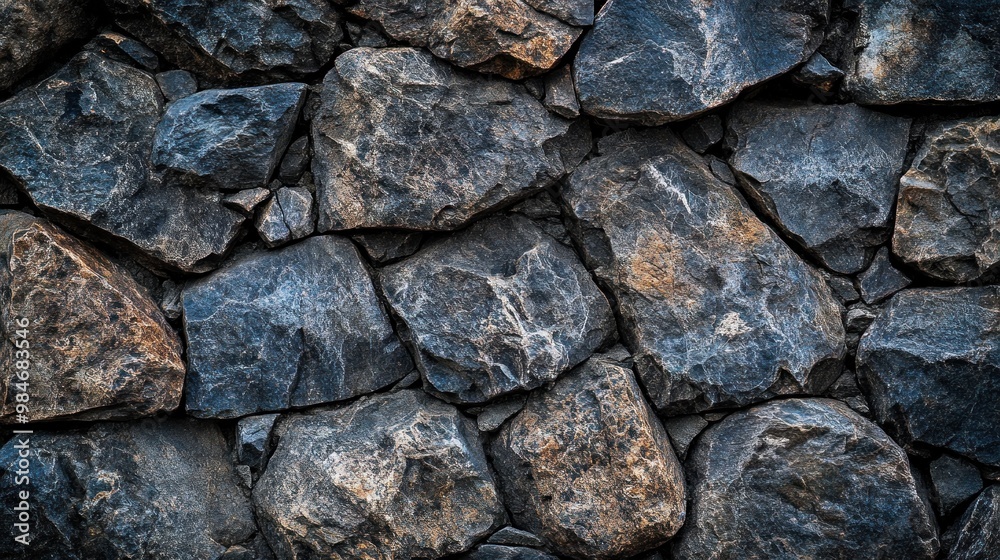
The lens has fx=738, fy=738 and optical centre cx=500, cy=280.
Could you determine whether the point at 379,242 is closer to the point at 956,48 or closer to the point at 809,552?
the point at 809,552

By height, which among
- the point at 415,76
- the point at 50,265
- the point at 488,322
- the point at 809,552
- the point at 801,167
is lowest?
the point at 809,552

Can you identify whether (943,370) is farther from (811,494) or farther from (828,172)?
(828,172)

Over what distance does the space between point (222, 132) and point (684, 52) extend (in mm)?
1613

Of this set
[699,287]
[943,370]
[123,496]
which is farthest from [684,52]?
[123,496]

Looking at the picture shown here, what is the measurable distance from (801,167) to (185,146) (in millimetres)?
2168

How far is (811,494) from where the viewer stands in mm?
2512

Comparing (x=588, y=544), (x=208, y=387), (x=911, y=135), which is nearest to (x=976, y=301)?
(x=911, y=135)

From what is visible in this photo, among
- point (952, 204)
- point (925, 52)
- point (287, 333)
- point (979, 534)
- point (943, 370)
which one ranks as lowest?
point (979, 534)

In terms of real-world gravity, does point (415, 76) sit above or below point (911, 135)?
above

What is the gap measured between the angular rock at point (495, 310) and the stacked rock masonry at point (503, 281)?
13mm

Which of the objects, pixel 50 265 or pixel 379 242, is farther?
pixel 379 242

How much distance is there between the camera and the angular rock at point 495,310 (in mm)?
2588

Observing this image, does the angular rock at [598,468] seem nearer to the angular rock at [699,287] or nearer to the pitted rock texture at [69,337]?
the angular rock at [699,287]

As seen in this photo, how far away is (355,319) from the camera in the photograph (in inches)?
106
